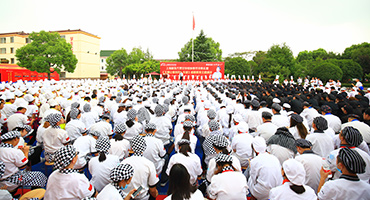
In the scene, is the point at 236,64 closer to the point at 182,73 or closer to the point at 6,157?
the point at 182,73

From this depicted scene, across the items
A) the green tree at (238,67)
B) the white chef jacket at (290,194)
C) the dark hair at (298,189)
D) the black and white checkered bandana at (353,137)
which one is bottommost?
the white chef jacket at (290,194)

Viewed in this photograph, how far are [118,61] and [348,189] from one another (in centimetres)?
4276

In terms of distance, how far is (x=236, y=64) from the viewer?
31078mm

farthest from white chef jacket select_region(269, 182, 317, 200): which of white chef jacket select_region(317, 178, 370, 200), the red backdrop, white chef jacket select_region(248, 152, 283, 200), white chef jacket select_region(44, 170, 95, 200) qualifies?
the red backdrop

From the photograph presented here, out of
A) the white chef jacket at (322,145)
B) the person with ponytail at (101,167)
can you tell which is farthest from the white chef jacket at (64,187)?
the white chef jacket at (322,145)

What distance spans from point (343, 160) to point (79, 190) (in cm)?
283

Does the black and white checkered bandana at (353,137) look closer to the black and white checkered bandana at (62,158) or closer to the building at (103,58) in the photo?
the black and white checkered bandana at (62,158)

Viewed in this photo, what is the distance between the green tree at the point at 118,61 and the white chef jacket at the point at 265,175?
134ft

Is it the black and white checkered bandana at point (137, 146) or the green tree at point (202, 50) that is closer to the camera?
the black and white checkered bandana at point (137, 146)

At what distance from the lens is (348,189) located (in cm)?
201

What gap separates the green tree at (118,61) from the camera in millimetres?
40656

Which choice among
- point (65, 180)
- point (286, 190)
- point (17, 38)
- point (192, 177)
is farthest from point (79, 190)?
point (17, 38)

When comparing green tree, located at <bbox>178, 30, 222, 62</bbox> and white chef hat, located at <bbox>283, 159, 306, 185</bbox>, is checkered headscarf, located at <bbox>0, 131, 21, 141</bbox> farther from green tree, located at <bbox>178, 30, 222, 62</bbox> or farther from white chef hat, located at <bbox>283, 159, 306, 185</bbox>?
green tree, located at <bbox>178, 30, 222, 62</bbox>

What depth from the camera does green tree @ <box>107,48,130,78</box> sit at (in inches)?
1601
